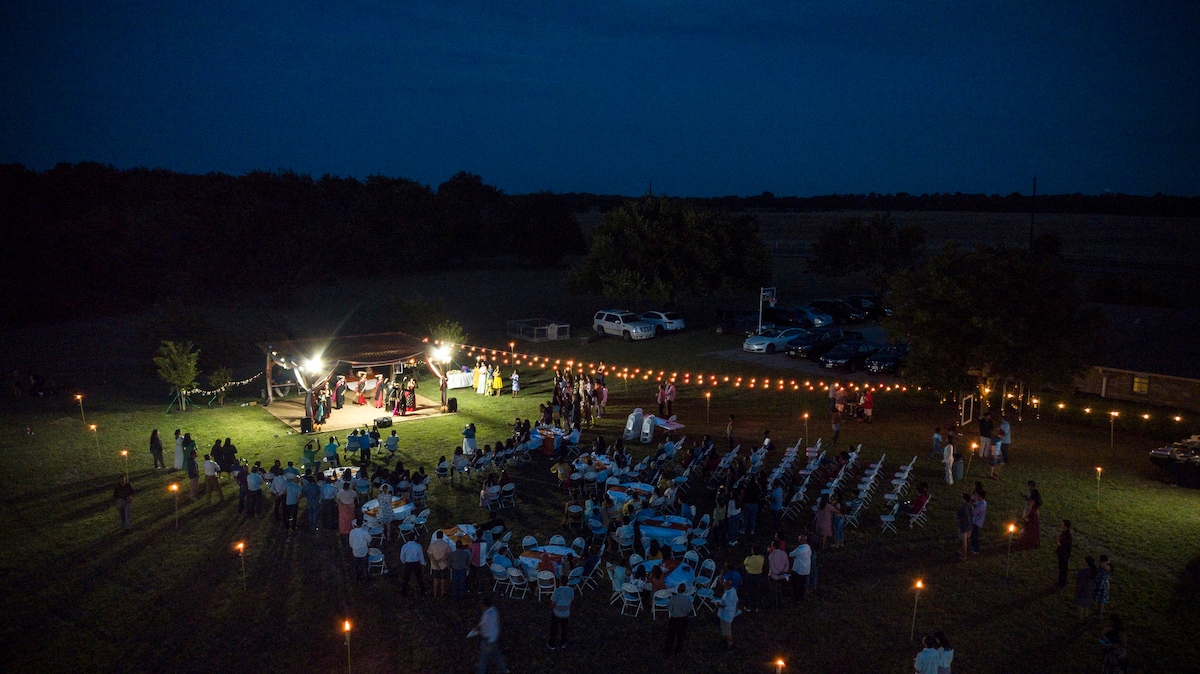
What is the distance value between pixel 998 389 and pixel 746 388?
8.05 metres

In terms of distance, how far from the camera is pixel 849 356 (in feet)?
93.8

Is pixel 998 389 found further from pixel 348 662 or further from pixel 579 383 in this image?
pixel 348 662

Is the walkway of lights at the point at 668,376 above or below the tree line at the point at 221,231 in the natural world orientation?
below

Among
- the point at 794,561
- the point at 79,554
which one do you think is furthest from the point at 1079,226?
the point at 79,554

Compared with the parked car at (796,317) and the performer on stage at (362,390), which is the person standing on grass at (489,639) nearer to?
the performer on stage at (362,390)

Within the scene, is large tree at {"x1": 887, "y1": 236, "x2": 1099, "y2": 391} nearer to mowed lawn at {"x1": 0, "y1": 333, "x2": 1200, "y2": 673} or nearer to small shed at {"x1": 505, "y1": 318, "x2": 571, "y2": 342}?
mowed lawn at {"x1": 0, "y1": 333, "x2": 1200, "y2": 673}

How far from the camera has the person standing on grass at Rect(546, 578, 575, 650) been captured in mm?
10273

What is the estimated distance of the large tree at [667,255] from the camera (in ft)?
135

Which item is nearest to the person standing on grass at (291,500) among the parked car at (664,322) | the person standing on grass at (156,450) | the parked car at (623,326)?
the person standing on grass at (156,450)

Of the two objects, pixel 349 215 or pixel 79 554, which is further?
pixel 349 215

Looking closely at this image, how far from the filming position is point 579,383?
2245cm

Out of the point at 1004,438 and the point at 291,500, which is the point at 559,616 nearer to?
the point at 291,500

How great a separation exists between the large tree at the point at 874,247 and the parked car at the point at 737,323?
12664 mm

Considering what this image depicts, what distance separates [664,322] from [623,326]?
2.57 m
